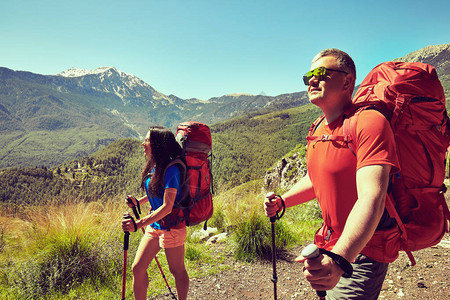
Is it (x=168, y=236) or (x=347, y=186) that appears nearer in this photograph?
(x=347, y=186)

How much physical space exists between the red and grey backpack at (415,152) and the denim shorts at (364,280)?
19 centimetres

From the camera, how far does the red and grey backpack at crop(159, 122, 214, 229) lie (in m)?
2.80

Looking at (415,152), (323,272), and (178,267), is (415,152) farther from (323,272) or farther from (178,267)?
(178,267)

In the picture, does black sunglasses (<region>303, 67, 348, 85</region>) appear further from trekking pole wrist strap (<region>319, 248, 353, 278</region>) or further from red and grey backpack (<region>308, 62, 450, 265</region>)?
trekking pole wrist strap (<region>319, 248, 353, 278</region>)

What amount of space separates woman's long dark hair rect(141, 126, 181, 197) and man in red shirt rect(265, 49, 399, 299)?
1695mm

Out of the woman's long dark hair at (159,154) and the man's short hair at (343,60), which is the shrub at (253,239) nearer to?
the woman's long dark hair at (159,154)

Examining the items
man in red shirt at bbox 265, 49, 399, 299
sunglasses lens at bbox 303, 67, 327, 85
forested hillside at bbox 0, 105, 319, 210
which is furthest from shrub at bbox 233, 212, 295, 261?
forested hillside at bbox 0, 105, 319, 210

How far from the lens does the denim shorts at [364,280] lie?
1388mm

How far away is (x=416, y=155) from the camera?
1.29 meters

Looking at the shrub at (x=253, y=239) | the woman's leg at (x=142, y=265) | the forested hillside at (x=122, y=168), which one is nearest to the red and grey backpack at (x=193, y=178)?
the woman's leg at (x=142, y=265)

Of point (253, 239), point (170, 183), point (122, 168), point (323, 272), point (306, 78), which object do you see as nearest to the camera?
point (323, 272)

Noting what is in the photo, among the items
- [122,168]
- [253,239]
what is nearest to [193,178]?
[253,239]

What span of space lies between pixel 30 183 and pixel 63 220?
105 meters

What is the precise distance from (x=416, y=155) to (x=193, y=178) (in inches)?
84.1
